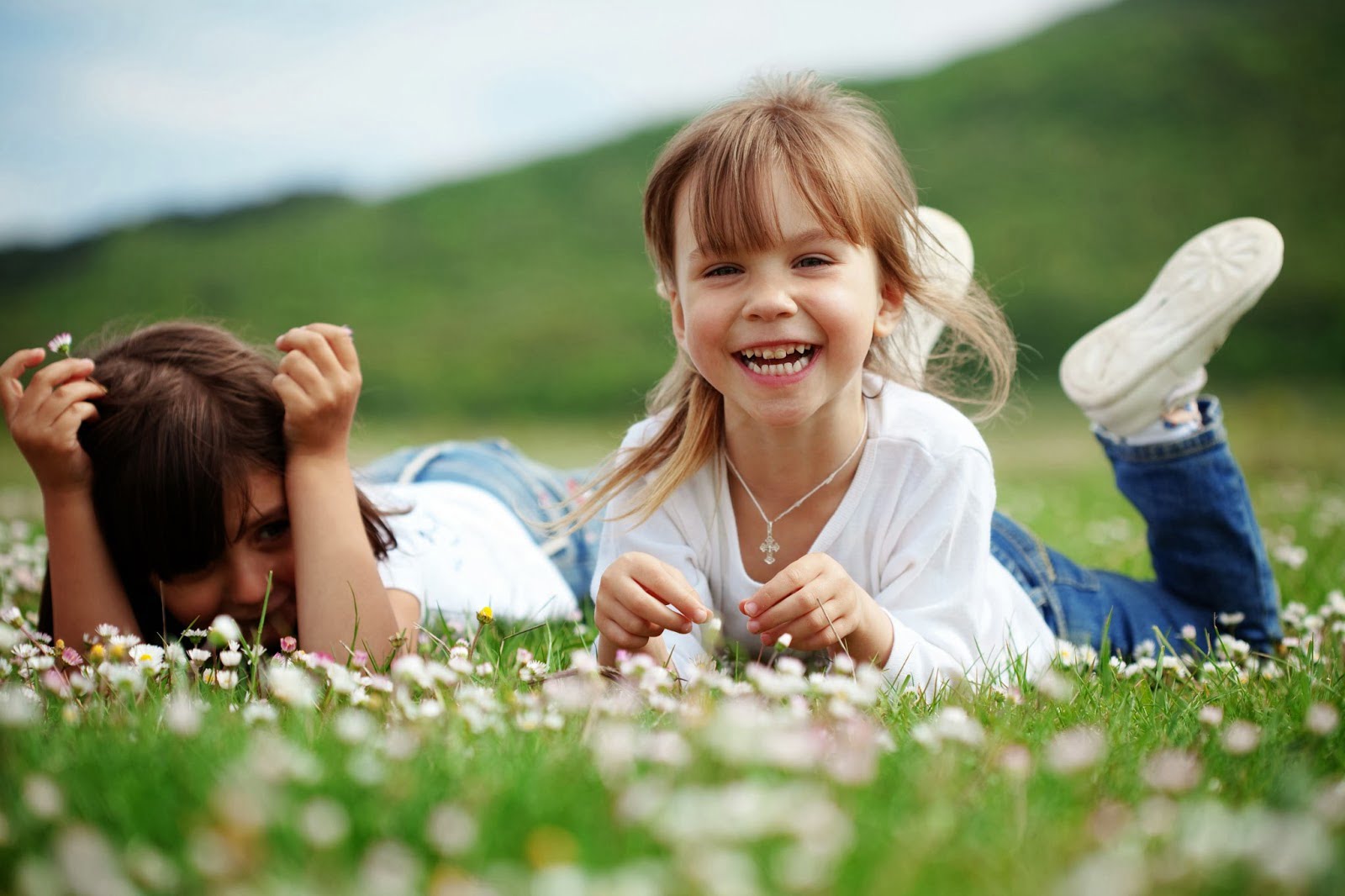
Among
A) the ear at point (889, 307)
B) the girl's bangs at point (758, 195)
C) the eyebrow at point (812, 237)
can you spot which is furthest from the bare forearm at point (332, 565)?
the ear at point (889, 307)

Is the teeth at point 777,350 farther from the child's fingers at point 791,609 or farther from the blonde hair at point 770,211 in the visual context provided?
the child's fingers at point 791,609

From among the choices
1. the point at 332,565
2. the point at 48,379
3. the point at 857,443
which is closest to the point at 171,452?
the point at 48,379

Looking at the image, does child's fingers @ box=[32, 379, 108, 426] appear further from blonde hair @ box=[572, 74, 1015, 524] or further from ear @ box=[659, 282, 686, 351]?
ear @ box=[659, 282, 686, 351]

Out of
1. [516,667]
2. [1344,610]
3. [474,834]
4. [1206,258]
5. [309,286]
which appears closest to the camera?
[474,834]

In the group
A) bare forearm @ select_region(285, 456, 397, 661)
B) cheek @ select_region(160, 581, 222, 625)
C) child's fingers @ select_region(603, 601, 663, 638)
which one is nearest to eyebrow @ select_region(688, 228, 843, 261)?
child's fingers @ select_region(603, 601, 663, 638)

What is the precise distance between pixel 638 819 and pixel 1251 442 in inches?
573

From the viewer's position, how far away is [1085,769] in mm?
1979

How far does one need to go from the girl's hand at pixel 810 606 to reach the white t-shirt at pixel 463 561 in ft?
4.21

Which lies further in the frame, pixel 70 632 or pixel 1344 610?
pixel 1344 610

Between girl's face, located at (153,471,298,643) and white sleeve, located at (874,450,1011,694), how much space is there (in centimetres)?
176

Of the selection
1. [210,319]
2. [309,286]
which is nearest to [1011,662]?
[210,319]

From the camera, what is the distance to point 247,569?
3.34 metres

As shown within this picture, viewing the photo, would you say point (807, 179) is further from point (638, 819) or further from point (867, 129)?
point (638, 819)

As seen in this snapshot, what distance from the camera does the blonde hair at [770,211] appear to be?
3.02 m
